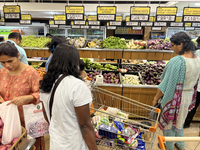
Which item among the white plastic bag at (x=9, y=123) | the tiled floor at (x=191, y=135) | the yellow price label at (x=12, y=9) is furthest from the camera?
the yellow price label at (x=12, y=9)

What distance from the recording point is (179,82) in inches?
84.7

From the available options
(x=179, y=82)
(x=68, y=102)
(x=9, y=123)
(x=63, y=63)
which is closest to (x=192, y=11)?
(x=179, y=82)

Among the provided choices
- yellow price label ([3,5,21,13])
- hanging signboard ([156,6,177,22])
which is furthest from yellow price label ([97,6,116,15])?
yellow price label ([3,5,21,13])

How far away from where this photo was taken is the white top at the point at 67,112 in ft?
3.65

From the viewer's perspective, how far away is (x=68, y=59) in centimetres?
115

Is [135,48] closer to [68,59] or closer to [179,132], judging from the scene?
[179,132]

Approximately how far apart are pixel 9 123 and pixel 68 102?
0.83 meters

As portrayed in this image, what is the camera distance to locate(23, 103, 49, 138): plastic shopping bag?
170 centimetres

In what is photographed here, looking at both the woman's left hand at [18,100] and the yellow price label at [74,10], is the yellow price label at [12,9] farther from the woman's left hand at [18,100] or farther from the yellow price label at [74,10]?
the woman's left hand at [18,100]

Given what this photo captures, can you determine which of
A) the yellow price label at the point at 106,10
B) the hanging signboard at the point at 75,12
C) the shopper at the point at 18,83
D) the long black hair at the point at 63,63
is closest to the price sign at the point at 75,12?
the hanging signboard at the point at 75,12

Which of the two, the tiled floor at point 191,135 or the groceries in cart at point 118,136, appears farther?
the tiled floor at point 191,135

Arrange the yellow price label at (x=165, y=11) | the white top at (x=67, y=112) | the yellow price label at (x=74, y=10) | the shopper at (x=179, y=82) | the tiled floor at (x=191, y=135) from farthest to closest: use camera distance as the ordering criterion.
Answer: the yellow price label at (x=74, y=10), the yellow price label at (x=165, y=11), the tiled floor at (x=191, y=135), the shopper at (x=179, y=82), the white top at (x=67, y=112)

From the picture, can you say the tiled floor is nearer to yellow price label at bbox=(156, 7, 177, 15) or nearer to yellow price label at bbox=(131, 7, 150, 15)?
yellow price label at bbox=(156, 7, 177, 15)

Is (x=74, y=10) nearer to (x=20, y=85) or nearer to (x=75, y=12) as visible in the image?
(x=75, y=12)
